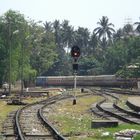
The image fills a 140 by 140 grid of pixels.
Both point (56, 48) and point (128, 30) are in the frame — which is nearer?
point (56, 48)

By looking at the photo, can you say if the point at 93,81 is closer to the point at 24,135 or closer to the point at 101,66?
the point at 101,66

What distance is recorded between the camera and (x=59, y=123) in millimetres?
21406

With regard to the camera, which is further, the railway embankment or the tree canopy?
the tree canopy

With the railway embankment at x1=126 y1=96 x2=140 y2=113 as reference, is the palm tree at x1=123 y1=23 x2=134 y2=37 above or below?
above

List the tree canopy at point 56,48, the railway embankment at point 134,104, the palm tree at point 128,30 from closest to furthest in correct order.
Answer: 1. the railway embankment at point 134,104
2. the tree canopy at point 56,48
3. the palm tree at point 128,30

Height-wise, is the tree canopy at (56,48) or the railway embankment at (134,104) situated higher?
the tree canopy at (56,48)

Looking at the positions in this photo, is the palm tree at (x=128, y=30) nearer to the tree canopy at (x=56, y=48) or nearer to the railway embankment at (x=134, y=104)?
the tree canopy at (x=56, y=48)

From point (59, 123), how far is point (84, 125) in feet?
5.38

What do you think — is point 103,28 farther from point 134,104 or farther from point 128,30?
point 134,104

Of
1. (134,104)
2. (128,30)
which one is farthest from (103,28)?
(134,104)

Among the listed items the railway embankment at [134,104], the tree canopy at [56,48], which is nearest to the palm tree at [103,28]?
the tree canopy at [56,48]

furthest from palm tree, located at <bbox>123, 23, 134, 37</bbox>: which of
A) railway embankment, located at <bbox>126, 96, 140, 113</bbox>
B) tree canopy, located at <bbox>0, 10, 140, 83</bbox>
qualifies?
railway embankment, located at <bbox>126, 96, 140, 113</bbox>

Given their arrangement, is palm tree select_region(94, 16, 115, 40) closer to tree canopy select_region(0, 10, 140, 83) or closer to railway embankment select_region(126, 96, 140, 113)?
tree canopy select_region(0, 10, 140, 83)

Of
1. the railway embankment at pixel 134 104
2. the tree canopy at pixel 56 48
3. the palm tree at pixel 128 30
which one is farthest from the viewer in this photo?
the palm tree at pixel 128 30
